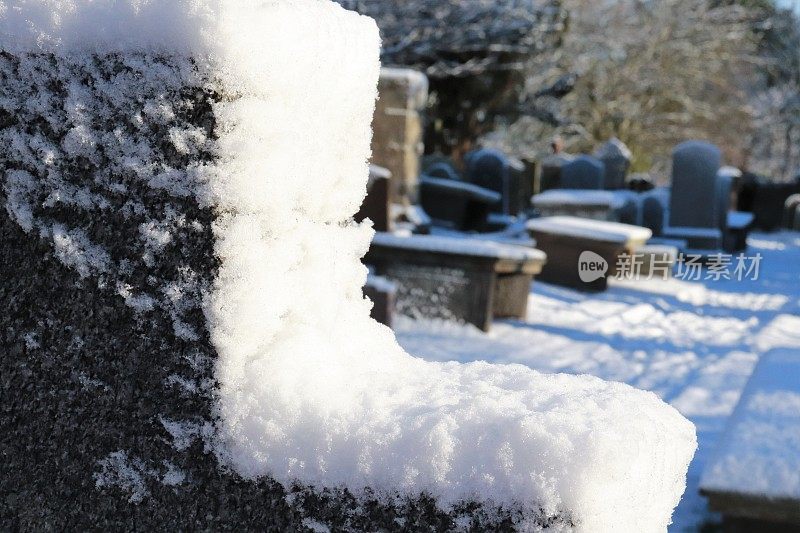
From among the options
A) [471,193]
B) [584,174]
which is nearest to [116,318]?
[471,193]

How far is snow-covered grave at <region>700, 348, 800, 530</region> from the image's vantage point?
2.43 metres

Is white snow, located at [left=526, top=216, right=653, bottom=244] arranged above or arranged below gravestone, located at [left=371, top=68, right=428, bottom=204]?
below

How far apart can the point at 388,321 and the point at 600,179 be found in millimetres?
8106

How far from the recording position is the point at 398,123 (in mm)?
8625

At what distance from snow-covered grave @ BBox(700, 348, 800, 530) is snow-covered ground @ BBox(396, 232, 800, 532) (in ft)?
1.50

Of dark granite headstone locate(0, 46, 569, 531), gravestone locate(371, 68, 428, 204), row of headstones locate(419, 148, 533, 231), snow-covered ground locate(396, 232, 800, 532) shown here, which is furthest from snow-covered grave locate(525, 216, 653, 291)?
dark granite headstone locate(0, 46, 569, 531)

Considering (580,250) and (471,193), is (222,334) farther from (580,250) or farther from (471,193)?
(471,193)

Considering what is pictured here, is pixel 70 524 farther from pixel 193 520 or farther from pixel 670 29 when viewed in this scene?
pixel 670 29

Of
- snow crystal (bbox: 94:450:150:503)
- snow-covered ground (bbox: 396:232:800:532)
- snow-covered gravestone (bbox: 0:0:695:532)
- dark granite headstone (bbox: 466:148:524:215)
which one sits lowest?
snow-covered ground (bbox: 396:232:800:532)

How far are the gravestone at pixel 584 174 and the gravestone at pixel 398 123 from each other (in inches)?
177

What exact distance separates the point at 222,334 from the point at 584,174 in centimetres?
1203

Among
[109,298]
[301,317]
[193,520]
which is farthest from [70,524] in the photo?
[301,317]

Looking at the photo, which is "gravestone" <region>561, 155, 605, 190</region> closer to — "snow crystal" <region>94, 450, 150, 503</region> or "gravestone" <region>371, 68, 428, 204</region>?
"gravestone" <region>371, 68, 428, 204</region>

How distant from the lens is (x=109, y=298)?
1153mm
